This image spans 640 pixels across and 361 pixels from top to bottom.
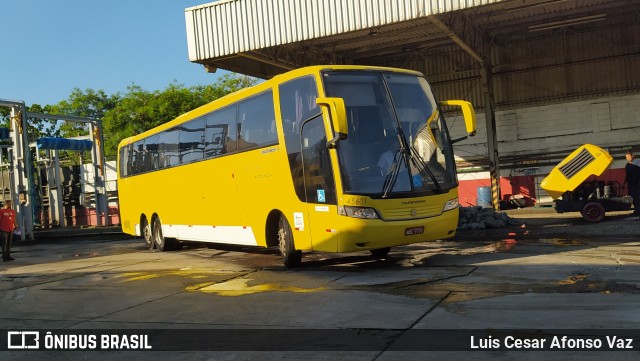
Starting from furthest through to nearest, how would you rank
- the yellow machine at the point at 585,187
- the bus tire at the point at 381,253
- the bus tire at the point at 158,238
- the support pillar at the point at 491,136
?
1. the support pillar at the point at 491,136
2. the bus tire at the point at 158,238
3. the yellow machine at the point at 585,187
4. the bus tire at the point at 381,253

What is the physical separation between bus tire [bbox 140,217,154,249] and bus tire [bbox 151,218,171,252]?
0.23 m

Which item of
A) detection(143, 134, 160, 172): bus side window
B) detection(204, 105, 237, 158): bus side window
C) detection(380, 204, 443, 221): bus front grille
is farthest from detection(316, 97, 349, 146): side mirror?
detection(143, 134, 160, 172): bus side window

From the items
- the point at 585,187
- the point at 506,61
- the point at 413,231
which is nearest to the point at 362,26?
the point at 585,187

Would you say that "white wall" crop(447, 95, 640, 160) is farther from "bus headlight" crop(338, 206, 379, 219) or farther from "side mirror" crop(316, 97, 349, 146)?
"side mirror" crop(316, 97, 349, 146)

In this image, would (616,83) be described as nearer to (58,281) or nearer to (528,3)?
(528,3)

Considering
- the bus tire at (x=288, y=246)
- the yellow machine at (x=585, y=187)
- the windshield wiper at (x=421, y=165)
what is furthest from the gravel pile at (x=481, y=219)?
the bus tire at (x=288, y=246)

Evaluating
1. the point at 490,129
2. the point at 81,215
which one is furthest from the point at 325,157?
the point at 81,215

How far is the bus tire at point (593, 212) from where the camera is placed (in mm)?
15594

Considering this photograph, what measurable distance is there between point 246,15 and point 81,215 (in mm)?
15551

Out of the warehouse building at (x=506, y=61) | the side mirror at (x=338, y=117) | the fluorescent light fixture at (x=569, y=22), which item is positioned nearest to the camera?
the side mirror at (x=338, y=117)

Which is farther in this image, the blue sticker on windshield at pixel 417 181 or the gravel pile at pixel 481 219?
the gravel pile at pixel 481 219

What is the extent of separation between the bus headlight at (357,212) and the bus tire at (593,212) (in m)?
9.06

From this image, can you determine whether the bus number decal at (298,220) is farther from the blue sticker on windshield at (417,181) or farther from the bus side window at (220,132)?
the bus side window at (220,132)

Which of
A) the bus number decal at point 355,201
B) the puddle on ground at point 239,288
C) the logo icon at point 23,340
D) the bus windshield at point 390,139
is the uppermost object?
the bus windshield at point 390,139
